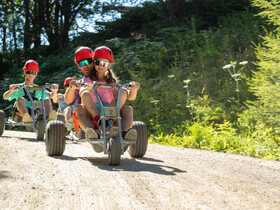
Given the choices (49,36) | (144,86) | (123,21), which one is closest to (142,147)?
(144,86)

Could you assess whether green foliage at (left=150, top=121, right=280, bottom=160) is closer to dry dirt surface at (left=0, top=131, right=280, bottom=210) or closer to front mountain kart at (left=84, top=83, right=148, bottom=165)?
dry dirt surface at (left=0, top=131, right=280, bottom=210)

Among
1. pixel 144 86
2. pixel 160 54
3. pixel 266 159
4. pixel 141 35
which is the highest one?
pixel 141 35

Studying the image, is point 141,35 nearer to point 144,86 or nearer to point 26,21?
point 144,86

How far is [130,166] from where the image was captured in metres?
4.36

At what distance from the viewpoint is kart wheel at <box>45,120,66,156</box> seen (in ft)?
16.0

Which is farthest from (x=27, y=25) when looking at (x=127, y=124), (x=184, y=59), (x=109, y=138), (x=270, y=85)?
(x=109, y=138)

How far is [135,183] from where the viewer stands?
349 centimetres

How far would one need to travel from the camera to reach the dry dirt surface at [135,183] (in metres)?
2.88

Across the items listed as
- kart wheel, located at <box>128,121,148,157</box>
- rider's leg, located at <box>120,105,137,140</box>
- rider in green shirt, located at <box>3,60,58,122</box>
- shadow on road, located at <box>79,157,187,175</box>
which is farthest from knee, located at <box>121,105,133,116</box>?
rider in green shirt, located at <box>3,60,58,122</box>

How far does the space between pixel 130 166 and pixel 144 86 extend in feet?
20.8

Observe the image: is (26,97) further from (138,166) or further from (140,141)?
(138,166)

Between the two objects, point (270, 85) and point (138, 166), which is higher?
point (270, 85)

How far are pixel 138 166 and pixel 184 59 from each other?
7.55 meters

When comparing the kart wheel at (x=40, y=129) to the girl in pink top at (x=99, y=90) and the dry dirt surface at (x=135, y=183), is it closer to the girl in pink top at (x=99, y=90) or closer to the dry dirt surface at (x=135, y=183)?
the dry dirt surface at (x=135, y=183)
